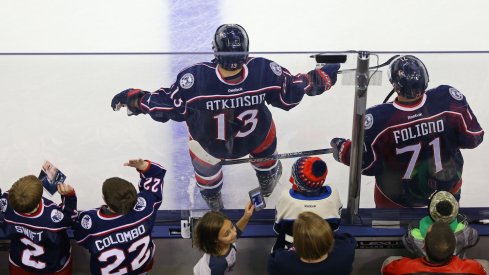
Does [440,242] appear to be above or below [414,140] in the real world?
below

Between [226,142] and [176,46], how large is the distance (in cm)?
194

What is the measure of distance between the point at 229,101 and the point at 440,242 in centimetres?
110

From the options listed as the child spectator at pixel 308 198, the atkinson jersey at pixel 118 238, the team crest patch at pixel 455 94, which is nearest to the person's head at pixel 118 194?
the atkinson jersey at pixel 118 238

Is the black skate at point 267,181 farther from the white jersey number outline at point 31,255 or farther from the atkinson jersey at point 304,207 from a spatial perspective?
the white jersey number outline at point 31,255

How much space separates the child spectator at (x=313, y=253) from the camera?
2.29 meters

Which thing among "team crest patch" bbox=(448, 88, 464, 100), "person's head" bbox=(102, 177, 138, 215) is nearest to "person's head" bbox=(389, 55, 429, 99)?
"team crest patch" bbox=(448, 88, 464, 100)

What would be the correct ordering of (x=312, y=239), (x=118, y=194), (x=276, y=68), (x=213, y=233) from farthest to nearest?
(x=276, y=68), (x=118, y=194), (x=213, y=233), (x=312, y=239)

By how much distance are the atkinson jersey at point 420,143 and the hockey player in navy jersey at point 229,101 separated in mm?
330

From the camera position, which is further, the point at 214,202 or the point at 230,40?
the point at 214,202

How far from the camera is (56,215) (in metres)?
2.75

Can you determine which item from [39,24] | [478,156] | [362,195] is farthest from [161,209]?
[39,24]

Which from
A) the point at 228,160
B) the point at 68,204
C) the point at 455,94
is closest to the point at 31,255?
the point at 68,204

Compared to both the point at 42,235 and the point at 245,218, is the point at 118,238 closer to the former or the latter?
the point at 42,235

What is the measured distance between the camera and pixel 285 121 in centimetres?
305
